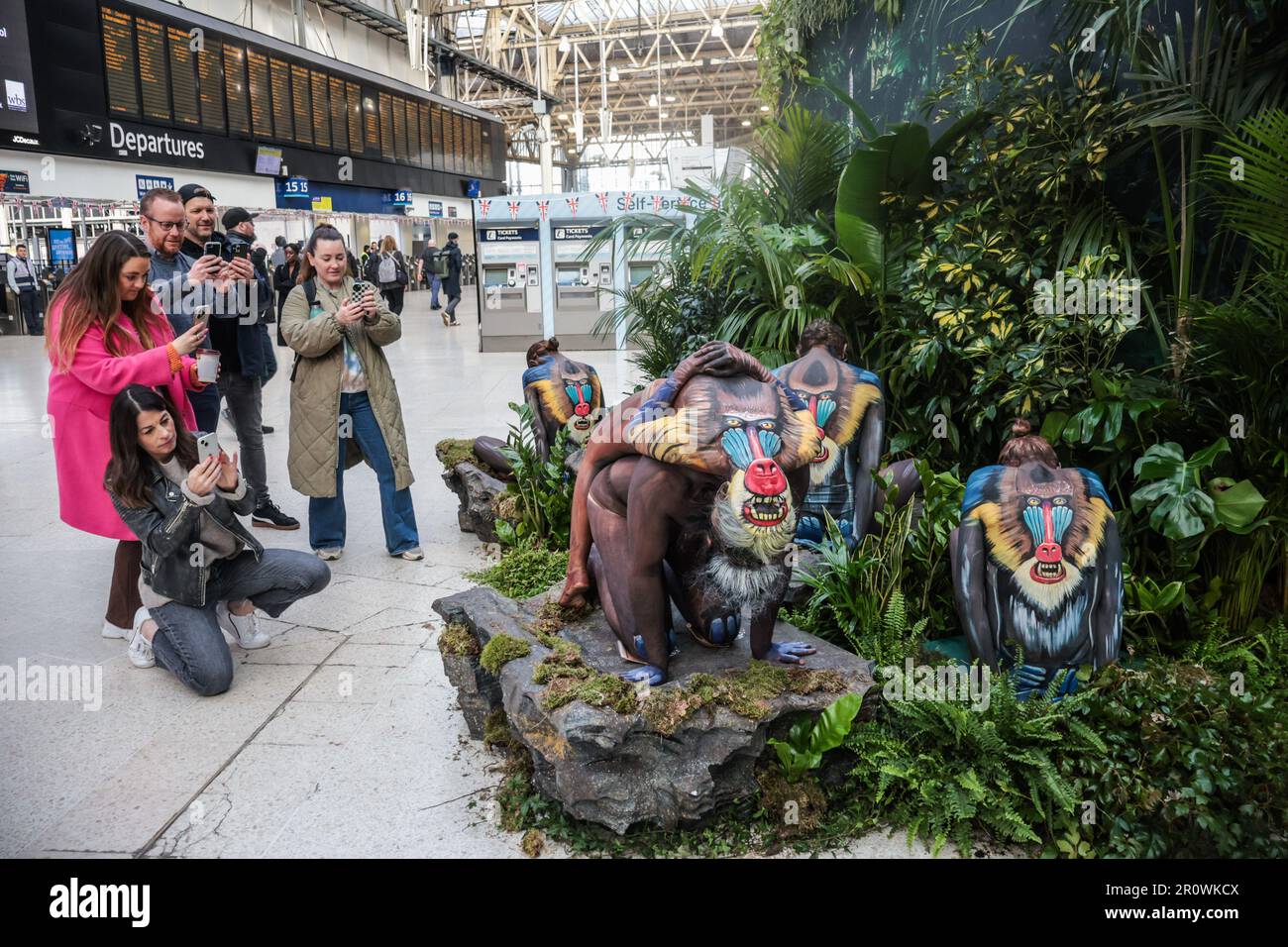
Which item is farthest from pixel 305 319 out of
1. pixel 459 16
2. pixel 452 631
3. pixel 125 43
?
pixel 459 16

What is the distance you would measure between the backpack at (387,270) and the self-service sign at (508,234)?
193 cm

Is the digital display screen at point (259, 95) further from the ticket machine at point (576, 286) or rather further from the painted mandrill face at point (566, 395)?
the painted mandrill face at point (566, 395)

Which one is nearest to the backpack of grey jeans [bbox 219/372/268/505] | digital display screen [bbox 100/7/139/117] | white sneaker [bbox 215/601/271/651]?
digital display screen [bbox 100/7/139/117]

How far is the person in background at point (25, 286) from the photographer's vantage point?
53.4 feet

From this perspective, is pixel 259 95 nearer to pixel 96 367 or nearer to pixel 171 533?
pixel 96 367

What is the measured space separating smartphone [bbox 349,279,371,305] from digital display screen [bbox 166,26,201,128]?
8.82 metres

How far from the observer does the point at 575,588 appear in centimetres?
310

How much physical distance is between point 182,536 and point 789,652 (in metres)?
2.28

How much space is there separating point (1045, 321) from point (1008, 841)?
2.32 meters

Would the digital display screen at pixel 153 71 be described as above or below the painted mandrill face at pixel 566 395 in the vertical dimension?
above

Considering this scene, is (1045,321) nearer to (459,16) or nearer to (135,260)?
(135,260)

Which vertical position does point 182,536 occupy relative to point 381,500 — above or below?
above

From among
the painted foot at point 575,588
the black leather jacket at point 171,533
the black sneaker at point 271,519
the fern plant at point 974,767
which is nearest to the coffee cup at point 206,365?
the black leather jacket at point 171,533

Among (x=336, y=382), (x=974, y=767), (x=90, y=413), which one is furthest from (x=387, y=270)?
(x=974, y=767)
